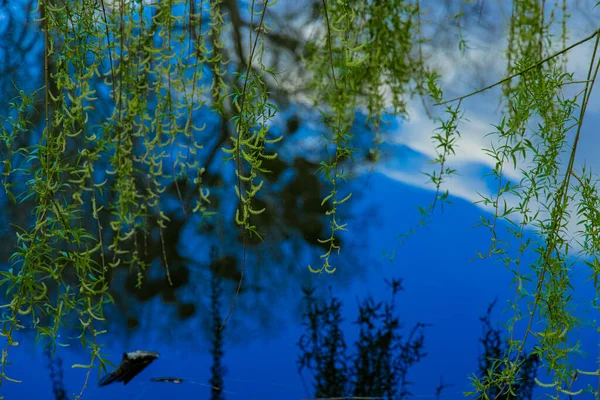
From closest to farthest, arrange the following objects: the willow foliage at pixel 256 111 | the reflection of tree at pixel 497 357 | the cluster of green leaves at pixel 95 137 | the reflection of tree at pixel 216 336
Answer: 1. the cluster of green leaves at pixel 95 137
2. the willow foliage at pixel 256 111
3. the reflection of tree at pixel 497 357
4. the reflection of tree at pixel 216 336

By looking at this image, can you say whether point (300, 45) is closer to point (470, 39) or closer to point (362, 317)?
point (470, 39)

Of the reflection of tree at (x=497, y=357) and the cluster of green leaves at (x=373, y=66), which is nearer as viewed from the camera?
the cluster of green leaves at (x=373, y=66)

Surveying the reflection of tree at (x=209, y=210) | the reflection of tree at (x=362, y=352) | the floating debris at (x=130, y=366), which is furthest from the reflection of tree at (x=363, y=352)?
the floating debris at (x=130, y=366)

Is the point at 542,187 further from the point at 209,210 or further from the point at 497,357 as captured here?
the point at 209,210

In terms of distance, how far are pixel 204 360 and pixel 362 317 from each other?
16.8 inches

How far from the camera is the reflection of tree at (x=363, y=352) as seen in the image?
1.65m

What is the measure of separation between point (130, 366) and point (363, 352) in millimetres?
600

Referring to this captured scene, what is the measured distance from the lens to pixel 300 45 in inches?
65.3

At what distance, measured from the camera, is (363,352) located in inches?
65.7

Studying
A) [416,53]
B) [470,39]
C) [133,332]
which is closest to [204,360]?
[133,332]

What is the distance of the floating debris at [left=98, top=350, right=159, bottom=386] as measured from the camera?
1657mm

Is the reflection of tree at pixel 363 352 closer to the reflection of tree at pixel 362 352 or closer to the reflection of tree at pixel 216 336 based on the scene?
the reflection of tree at pixel 362 352

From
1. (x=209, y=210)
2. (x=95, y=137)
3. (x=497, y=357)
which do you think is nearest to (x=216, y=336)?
(x=209, y=210)

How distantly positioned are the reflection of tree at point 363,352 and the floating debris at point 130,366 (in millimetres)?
396
